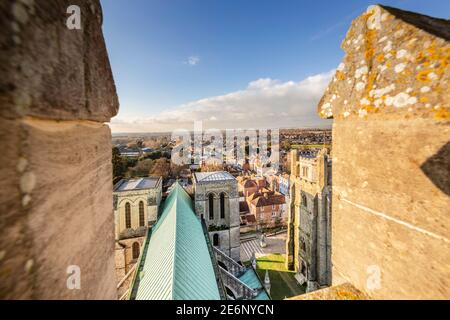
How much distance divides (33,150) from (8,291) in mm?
600

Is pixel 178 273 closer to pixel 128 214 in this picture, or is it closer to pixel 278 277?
pixel 128 214

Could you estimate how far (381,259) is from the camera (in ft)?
5.46

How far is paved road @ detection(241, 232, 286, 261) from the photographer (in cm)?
2167

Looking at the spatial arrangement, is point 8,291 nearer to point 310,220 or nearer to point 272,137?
point 310,220

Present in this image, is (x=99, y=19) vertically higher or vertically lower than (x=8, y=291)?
higher

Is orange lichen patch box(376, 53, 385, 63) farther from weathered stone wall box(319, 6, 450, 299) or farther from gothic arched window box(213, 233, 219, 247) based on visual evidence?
gothic arched window box(213, 233, 219, 247)

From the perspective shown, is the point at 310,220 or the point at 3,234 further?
the point at 310,220

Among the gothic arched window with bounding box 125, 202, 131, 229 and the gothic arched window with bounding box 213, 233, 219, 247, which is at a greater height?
the gothic arched window with bounding box 125, 202, 131, 229

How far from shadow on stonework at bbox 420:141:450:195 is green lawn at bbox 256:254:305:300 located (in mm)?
17133

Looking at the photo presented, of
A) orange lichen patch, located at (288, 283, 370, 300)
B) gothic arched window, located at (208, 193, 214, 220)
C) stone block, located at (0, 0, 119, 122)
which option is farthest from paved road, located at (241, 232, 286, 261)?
stone block, located at (0, 0, 119, 122)

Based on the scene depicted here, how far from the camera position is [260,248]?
75.4 feet

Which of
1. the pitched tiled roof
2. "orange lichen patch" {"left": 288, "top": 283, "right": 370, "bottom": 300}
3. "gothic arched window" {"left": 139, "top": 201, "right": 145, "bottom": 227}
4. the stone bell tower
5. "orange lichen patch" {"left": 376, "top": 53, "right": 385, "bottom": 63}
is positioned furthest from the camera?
the pitched tiled roof

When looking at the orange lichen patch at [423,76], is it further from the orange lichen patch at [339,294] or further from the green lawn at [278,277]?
the green lawn at [278,277]

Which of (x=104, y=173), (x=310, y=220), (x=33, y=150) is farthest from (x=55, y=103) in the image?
(x=310, y=220)
